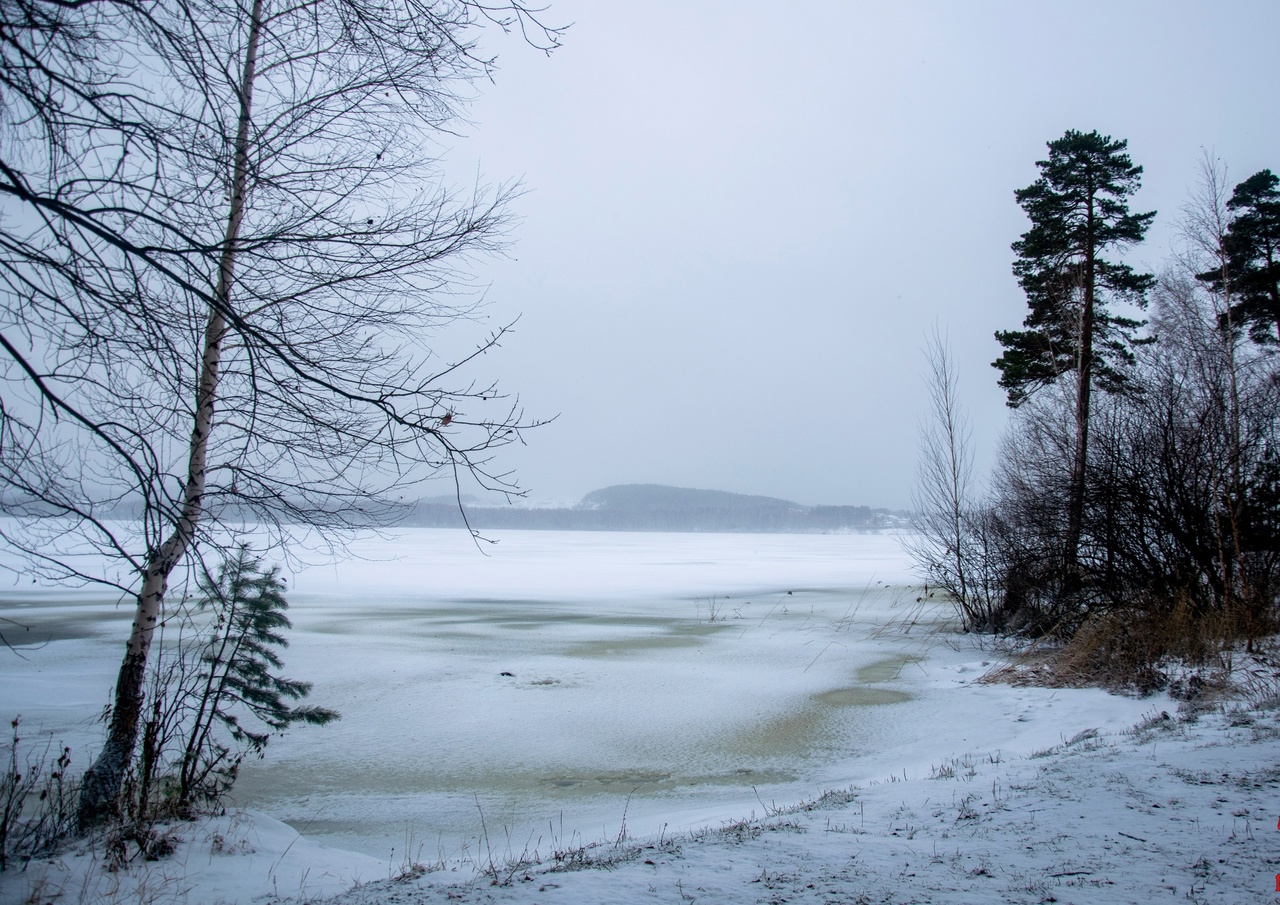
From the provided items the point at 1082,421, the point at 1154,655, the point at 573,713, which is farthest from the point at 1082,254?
the point at 573,713

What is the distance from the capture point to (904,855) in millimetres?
3795

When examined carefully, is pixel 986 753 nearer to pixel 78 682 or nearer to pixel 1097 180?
pixel 78 682

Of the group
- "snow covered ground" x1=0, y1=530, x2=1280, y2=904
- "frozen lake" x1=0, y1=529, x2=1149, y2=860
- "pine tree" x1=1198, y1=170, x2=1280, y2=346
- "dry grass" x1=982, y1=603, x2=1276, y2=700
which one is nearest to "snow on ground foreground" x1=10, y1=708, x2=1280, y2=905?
"snow covered ground" x1=0, y1=530, x2=1280, y2=904

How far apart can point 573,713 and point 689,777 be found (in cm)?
274

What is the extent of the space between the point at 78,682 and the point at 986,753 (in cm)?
1143

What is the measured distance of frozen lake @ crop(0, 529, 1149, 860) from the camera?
6.56 m

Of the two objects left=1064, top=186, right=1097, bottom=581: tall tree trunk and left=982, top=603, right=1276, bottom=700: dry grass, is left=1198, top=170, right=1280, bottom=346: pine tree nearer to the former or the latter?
left=1064, top=186, right=1097, bottom=581: tall tree trunk

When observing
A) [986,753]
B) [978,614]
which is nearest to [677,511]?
[978,614]

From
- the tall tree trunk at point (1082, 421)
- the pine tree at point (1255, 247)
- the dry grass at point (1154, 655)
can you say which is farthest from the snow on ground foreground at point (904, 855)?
the pine tree at point (1255, 247)

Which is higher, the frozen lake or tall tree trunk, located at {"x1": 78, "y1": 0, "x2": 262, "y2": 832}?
tall tree trunk, located at {"x1": 78, "y1": 0, "x2": 262, "y2": 832}

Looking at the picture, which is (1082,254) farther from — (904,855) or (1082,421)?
(904,855)

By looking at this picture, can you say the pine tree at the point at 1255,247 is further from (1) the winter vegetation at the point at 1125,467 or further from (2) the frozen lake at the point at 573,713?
(2) the frozen lake at the point at 573,713

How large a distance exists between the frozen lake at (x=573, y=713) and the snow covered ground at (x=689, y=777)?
0.05 metres

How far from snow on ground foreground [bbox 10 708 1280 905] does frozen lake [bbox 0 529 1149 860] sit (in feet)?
2.78
